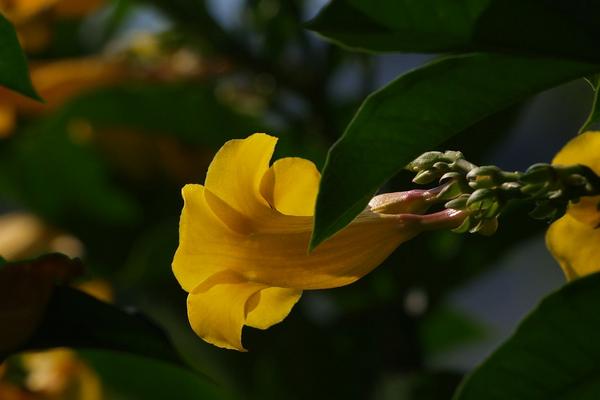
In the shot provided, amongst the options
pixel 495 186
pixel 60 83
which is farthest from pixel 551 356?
pixel 60 83

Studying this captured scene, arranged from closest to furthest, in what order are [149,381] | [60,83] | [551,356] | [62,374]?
[551,356], [62,374], [149,381], [60,83]

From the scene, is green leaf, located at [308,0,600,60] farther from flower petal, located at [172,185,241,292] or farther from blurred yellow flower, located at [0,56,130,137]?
blurred yellow flower, located at [0,56,130,137]

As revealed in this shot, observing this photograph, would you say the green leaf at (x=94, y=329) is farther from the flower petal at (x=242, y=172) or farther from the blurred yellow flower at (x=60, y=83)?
the blurred yellow flower at (x=60, y=83)

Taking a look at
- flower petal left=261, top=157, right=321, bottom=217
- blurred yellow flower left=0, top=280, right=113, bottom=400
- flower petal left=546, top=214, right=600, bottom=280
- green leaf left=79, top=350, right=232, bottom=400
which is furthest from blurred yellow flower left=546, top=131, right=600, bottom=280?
green leaf left=79, top=350, right=232, bottom=400

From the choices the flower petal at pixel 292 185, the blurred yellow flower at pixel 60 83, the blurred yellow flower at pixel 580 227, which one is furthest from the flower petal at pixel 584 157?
the blurred yellow flower at pixel 60 83

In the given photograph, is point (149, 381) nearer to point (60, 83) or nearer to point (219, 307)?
point (60, 83)

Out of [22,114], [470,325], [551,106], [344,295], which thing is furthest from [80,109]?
[551,106]
